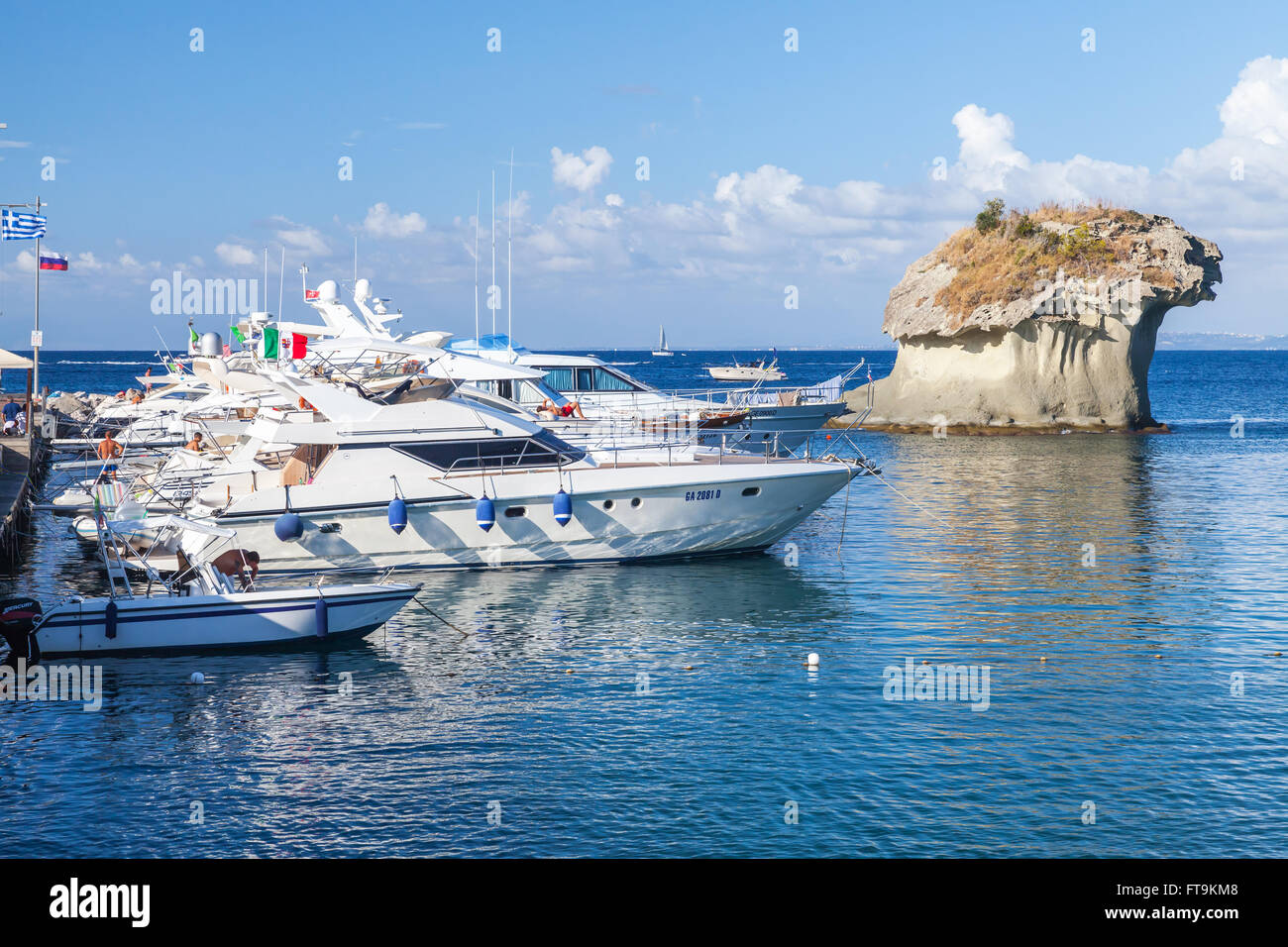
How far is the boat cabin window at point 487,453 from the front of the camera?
72.0 ft

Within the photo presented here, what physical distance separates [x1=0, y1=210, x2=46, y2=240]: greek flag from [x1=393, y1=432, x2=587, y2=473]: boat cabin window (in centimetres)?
1859

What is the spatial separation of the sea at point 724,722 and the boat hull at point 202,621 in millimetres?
295

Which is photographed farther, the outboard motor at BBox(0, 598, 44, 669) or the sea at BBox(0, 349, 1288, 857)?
the outboard motor at BBox(0, 598, 44, 669)

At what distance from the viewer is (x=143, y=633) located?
16.3 meters

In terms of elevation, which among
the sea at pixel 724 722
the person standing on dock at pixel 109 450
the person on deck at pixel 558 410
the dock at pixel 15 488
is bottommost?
the sea at pixel 724 722

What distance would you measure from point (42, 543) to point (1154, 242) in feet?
154

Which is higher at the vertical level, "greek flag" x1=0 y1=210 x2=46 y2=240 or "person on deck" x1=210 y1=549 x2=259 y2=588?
"greek flag" x1=0 y1=210 x2=46 y2=240

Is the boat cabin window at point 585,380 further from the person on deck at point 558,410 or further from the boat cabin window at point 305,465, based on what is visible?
the boat cabin window at point 305,465

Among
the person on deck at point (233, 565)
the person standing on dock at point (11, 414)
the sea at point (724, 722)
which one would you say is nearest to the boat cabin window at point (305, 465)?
the sea at point (724, 722)

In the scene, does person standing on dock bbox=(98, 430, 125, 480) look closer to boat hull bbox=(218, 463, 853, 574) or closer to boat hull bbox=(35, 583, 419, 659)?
boat hull bbox=(218, 463, 853, 574)

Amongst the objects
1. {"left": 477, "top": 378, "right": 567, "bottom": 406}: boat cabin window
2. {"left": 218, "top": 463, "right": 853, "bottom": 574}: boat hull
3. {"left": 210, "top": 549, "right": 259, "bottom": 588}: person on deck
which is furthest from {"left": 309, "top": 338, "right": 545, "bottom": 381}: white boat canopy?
{"left": 210, "top": 549, "right": 259, "bottom": 588}: person on deck

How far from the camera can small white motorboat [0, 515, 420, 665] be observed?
16.1m

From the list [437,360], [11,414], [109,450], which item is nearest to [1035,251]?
[437,360]

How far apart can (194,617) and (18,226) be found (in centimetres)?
2249
